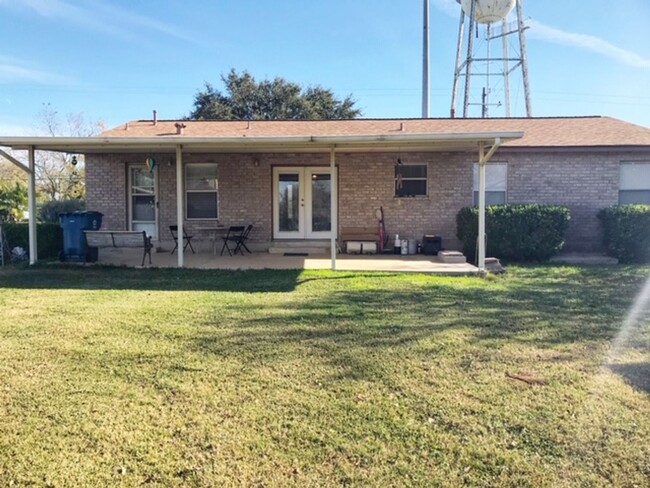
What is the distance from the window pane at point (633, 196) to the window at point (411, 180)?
15.5ft

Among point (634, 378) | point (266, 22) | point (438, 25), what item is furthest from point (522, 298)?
point (438, 25)

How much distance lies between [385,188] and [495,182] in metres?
2.72

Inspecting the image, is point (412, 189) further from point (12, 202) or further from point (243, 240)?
point (12, 202)

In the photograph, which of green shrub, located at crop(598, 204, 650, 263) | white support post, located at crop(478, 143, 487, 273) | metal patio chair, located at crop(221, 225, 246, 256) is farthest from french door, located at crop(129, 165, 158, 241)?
green shrub, located at crop(598, 204, 650, 263)

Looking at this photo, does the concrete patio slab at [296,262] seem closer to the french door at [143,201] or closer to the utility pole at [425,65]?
the french door at [143,201]

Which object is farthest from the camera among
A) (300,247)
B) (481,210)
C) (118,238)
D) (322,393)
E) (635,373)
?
(300,247)

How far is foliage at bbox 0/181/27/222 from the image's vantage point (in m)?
14.8

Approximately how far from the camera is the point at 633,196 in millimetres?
11914

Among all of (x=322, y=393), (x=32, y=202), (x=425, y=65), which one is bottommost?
(x=322, y=393)

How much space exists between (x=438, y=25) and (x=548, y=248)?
13956 millimetres

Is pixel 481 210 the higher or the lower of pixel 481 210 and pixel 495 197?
the lower

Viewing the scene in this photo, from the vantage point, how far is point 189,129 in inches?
525

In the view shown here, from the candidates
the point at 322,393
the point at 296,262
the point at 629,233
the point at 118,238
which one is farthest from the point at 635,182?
the point at 118,238

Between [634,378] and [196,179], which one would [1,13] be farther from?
[634,378]
